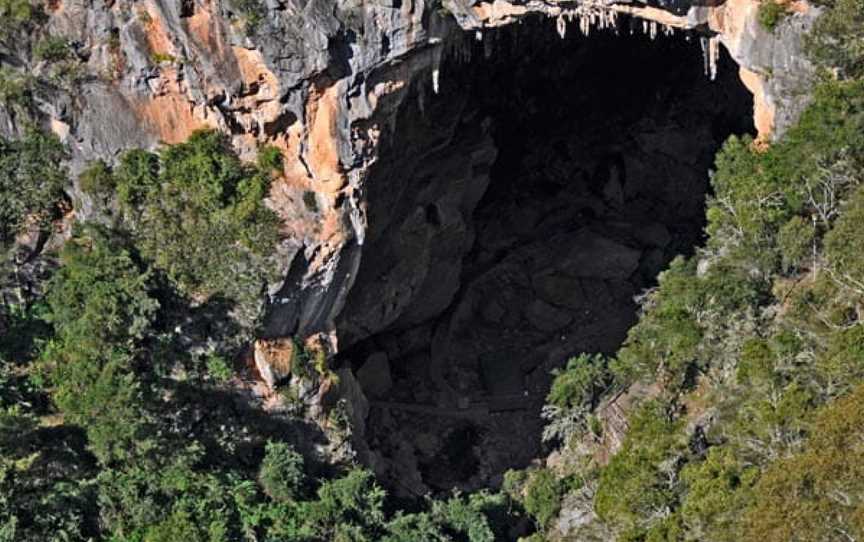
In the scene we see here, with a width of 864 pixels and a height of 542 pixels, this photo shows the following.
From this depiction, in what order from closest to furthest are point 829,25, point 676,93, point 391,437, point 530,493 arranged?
point 829,25
point 530,493
point 391,437
point 676,93

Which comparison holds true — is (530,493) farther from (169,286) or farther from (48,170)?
(48,170)

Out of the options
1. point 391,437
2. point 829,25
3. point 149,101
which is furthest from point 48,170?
point 829,25

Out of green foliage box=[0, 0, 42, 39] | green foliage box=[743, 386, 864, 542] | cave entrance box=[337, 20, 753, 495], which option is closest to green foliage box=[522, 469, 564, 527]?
cave entrance box=[337, 20, 753, 495]

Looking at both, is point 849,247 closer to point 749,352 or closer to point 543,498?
point 749,352

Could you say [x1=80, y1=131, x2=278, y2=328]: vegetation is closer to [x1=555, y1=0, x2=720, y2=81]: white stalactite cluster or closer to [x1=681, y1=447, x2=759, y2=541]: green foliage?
[x1=555, y1=0, x2=720, y2=81]: white stalactite cluster

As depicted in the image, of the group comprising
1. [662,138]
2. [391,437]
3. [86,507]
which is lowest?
[391,437]
